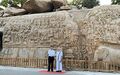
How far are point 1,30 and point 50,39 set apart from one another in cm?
413

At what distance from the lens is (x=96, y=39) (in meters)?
16.3

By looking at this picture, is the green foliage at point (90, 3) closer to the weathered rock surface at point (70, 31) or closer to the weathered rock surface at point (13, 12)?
the weathered rock surface at point (13, 12)

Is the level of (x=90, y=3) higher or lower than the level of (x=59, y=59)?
higher

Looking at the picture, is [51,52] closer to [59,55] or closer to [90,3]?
[59,55]

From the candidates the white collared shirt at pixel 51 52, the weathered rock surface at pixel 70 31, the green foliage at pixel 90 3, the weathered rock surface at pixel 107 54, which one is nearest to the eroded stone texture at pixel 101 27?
the weathered rock surface at pixel 70 31

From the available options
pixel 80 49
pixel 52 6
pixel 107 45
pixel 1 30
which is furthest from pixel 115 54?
pixel 1 30

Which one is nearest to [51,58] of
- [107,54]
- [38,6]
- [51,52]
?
[51,52]

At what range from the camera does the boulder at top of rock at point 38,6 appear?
20.3m

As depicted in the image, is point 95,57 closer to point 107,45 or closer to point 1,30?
point 107,45

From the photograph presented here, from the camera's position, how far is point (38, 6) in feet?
66.7

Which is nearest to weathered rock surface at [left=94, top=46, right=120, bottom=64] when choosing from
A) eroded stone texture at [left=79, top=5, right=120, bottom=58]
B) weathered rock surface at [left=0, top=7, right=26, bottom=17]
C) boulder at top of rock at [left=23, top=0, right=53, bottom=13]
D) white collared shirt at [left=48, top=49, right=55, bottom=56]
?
eroded stone texture at [left=79, top=5, right=120, bottom=58]

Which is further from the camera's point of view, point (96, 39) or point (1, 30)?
point (1, 30)

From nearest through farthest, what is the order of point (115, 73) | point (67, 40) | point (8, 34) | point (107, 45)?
point (115, 73) < point (107, 45) < point (67, 40) < point (8, 34)

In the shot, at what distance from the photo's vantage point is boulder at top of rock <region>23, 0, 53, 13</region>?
798 inches
